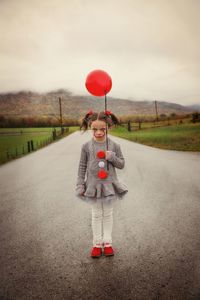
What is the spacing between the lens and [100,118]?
2.97m

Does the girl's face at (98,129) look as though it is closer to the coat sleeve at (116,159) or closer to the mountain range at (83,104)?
the coat sleeve at (116,159)

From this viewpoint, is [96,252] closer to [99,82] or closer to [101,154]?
[101,154]

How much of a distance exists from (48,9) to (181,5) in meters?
5.15

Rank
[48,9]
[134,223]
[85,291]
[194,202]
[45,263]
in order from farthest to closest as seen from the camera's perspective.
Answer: [48,9] → [194,202] → [134,223] → [45,263] → [85,291]

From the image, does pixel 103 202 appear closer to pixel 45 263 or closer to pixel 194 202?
pixel 45 263

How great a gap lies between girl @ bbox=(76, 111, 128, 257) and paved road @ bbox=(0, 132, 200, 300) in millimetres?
263

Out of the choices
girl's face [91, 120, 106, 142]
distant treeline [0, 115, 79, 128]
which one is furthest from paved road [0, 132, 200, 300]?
distant treeline [0, 115, 79, 128]

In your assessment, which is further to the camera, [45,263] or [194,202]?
[194,202]

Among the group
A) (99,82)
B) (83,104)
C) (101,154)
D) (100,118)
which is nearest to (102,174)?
(101,154)

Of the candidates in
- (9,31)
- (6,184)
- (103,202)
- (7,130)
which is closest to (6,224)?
(103,202)

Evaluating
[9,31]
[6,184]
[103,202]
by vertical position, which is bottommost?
[6,184]

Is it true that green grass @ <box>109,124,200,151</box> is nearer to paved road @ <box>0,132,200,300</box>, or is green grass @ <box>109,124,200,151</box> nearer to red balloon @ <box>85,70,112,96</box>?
paved road @ <box>0,132,200,300</box>

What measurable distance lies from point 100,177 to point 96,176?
87 mm

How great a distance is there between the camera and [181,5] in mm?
10859
